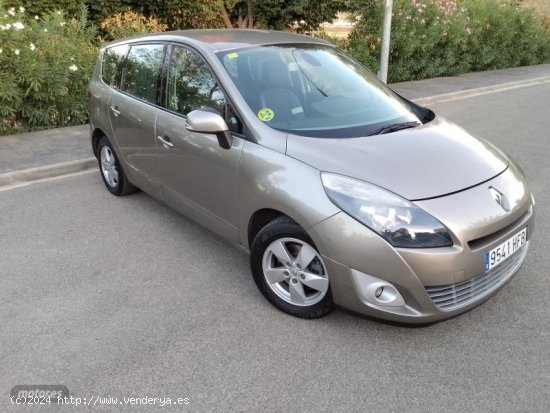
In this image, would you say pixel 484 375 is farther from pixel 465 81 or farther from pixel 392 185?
pixel 465 81

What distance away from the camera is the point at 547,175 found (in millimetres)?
5730

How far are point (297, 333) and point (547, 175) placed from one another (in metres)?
4.27

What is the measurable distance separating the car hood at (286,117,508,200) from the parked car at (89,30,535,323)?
1 centimetres

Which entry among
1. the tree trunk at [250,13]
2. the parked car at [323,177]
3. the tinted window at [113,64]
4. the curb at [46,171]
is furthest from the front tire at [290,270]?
the tree trunk at [250,13]

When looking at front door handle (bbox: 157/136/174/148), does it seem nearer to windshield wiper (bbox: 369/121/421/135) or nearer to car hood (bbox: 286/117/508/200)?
car hood (bbox: 286/117/508/200)

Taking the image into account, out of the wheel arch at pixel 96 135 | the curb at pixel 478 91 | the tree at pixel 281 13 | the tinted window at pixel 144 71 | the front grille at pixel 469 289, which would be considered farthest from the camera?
the tree at pixel 281 13

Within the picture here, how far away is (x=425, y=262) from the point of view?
250 cm

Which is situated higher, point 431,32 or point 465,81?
point 431,32

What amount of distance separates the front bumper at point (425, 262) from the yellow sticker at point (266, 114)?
0.88 metres

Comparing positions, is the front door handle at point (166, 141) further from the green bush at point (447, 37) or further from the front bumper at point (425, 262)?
the green bush at point (447, 37)

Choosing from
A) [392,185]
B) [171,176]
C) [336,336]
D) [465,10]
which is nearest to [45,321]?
[171,176]

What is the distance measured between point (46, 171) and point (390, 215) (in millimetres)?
4564

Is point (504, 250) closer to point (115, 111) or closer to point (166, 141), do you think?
point (166, 141)

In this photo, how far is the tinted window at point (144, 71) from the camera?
4.07m
